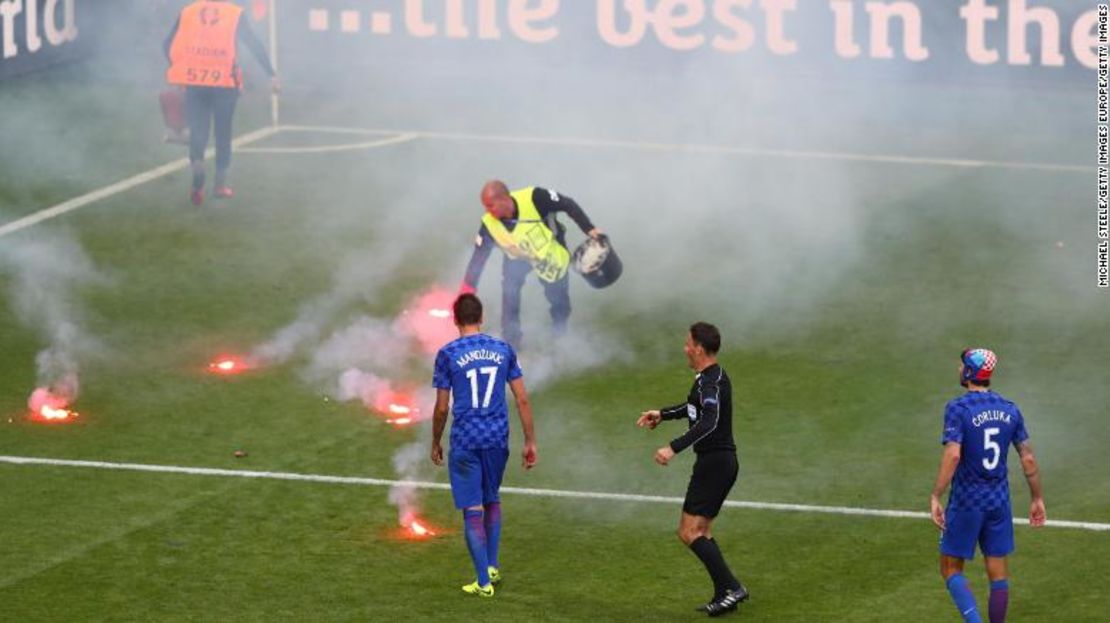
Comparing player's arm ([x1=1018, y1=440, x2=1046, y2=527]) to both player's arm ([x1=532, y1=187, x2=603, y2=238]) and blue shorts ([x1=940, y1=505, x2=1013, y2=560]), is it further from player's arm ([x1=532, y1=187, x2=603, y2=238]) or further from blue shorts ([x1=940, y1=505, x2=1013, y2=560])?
player's arm ([x1=532, y1=187, x2=603, y2=238])

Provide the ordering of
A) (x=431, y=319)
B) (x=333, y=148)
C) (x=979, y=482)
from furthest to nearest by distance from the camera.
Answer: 1. (x=333, y=148)
2. (x=431, y=319)
3. (x=979, y=482)

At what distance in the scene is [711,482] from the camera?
13.4 metres

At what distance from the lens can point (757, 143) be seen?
83.2ft

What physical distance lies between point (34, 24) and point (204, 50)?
5.22m

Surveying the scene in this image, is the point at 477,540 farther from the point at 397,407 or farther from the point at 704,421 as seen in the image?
the point at 397,407

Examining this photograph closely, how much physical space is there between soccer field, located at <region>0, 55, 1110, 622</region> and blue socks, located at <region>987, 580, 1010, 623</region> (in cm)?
56

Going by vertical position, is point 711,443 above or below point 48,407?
above

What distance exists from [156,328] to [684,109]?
9085 mm

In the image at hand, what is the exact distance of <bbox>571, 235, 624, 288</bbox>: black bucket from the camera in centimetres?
1806

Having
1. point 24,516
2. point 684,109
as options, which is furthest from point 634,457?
point 684,109

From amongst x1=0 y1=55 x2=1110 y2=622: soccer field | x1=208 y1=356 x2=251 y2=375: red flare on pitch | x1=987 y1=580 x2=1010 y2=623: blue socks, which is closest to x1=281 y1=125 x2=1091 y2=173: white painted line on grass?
x1=0 y1=55 x2=1110 y2=622: soccer field

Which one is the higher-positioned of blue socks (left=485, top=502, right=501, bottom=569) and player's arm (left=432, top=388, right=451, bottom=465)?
Answer: player's arm (left=432, top=388, right=451, bottom=465)

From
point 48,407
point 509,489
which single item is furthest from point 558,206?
point 48,407

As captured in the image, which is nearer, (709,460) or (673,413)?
(709,460)
